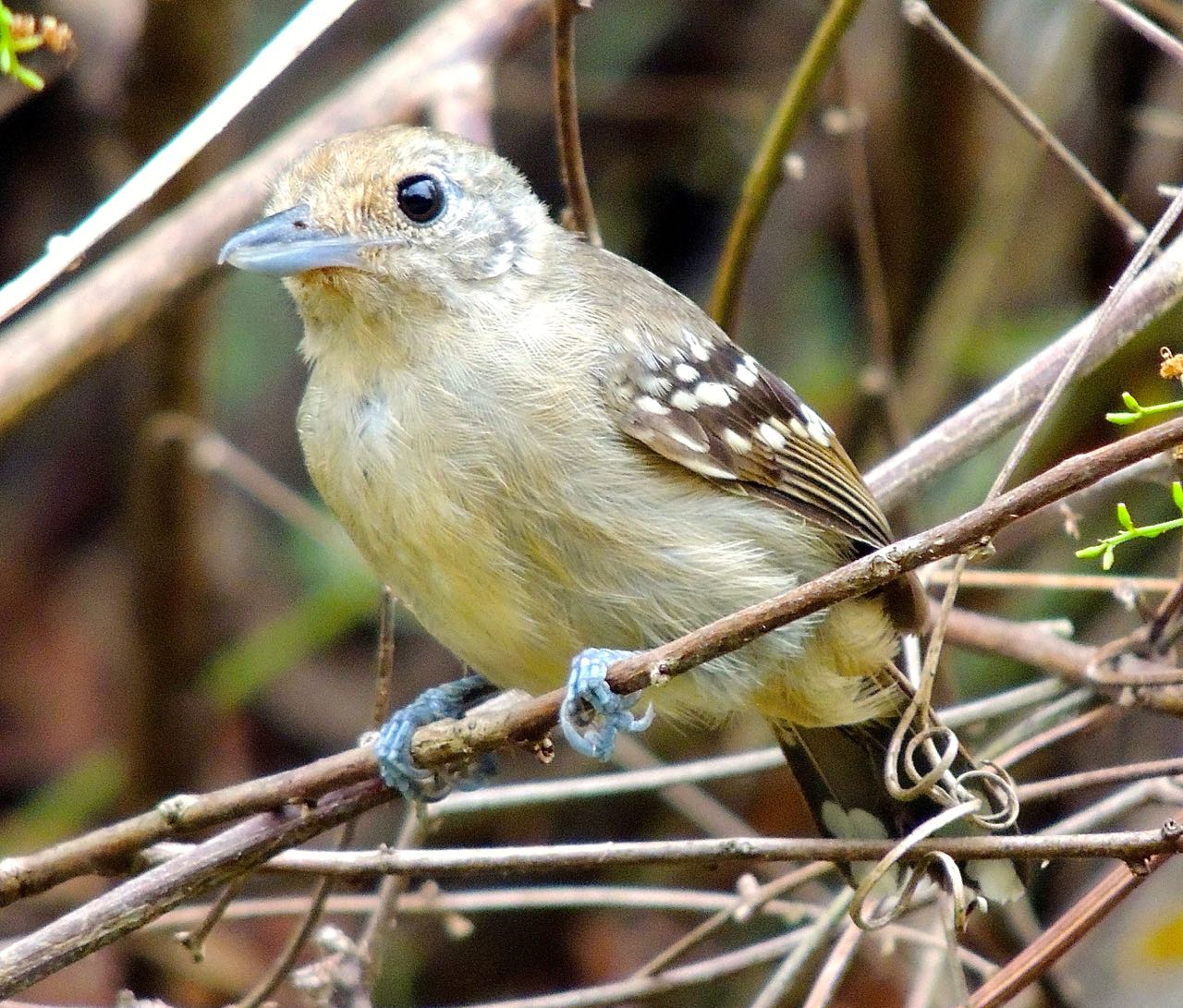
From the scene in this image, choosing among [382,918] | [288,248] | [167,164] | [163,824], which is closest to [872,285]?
[288,248]

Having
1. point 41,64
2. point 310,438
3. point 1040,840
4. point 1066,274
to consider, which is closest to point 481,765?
point 310,438

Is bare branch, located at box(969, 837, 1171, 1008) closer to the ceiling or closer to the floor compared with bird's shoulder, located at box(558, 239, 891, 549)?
closer to the floor

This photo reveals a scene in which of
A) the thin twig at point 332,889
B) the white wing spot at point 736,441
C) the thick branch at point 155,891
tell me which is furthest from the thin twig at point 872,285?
the thick branch at point 155,891

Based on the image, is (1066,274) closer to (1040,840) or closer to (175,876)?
(1040,840)

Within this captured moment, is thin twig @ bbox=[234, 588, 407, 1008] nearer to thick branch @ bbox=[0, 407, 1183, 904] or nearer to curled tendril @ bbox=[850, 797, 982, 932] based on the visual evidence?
thick branch @ bbox=[0, 407, 1183, 904]

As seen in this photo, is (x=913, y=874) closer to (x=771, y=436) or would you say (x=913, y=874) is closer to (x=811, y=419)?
(x=771, y=436)

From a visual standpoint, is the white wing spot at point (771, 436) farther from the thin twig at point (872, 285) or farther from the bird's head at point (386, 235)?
the thin twig at point (872, 285)

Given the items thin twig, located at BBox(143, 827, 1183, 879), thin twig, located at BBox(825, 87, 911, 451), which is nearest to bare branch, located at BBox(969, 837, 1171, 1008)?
thin twig, located at BBox(143, 827, 1183, 879)
